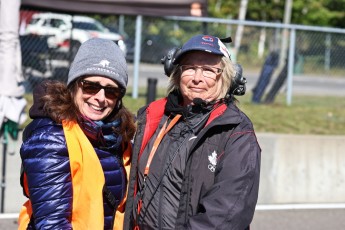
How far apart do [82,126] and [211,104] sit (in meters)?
0.61

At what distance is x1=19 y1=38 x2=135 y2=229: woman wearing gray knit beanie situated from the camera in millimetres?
3074

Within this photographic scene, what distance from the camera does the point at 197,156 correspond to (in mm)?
3240

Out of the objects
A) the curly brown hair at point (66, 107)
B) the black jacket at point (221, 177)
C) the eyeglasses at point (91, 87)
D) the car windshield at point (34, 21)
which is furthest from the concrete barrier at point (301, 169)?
the car windshield at point (34, 21)

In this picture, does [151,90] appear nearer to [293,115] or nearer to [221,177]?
[293,115]

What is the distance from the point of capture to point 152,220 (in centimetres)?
333

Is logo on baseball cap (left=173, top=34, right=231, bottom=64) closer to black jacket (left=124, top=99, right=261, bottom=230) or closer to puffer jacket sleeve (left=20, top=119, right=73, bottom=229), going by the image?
black jacket (left=124, top=99, right=261, bottom=230)

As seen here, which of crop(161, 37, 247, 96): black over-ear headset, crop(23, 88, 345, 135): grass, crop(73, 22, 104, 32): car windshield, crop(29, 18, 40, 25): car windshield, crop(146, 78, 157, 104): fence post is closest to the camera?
crop(161, 37, 247, 96): black over-ear headset

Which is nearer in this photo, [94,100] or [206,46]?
[94,100]

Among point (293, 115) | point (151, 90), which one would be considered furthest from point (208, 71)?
point (293, 115)

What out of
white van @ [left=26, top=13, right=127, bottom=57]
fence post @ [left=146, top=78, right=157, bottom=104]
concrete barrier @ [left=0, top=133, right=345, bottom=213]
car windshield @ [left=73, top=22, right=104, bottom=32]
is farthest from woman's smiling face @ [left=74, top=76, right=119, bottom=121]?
car windshield @ [left=73, top=22, right=104, bottom=32]

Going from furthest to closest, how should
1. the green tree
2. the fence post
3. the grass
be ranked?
the green tree
the grass
the fence post

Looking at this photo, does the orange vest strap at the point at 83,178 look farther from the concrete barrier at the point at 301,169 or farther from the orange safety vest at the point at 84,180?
the concrete barrier at the point at 301,169

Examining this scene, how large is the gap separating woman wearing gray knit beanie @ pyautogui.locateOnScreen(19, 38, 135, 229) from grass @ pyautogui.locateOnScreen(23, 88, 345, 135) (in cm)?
795

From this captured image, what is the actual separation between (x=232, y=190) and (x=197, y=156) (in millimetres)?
220
